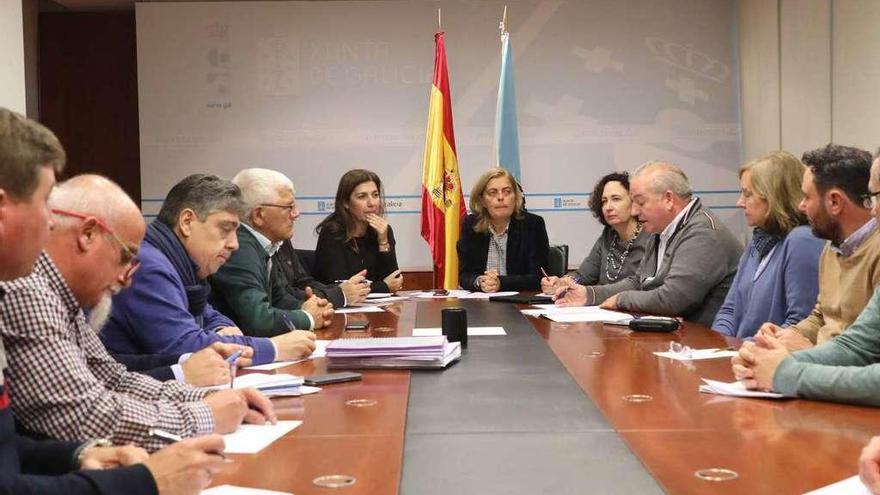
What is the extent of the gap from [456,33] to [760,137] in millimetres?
2363

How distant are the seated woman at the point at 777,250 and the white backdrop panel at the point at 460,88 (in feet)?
11.8

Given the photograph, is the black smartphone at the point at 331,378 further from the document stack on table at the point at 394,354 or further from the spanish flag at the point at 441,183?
the spanish flag at the point at 441,183

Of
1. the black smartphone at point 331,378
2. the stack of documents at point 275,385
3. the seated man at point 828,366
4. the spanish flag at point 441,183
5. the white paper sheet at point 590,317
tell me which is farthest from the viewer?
the spanish flag at point 441,183

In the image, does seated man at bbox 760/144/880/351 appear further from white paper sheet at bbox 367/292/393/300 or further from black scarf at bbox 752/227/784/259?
white paper sheet at bbox 367/292/393/300

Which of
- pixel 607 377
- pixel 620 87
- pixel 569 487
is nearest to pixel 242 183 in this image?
pixel 607 377

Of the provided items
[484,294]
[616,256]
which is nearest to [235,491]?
[484,294]

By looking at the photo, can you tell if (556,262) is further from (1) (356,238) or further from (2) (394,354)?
(2) (394,354)

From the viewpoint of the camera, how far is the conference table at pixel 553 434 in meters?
1.54

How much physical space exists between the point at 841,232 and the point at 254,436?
2.03m

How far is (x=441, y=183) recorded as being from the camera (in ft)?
22.5

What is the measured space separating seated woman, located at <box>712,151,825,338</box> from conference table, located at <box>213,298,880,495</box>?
0.89 m

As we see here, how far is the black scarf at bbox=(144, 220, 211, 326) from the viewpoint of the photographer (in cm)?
278

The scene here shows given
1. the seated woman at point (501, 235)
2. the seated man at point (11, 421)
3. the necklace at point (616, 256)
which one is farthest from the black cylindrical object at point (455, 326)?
the seated woman at point (501, 235)

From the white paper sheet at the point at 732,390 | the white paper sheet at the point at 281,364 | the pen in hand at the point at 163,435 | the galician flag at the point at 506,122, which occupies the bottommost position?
the white paper sheet at the point at 281,364
